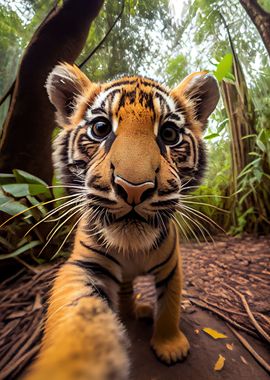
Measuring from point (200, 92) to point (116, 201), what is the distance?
0.45 m

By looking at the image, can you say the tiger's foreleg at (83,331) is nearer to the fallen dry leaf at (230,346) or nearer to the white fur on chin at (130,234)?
the white fur on chin at (130,234)

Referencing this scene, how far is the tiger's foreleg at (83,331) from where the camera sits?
0.25 metres

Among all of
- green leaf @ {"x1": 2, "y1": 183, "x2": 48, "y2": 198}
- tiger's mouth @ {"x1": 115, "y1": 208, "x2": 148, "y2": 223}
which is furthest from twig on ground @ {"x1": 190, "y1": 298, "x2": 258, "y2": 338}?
green leaf @ {"x1": 2, "y1": 183, "x2": 48, "y2": 198}

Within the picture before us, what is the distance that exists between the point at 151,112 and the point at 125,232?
0.24 metres

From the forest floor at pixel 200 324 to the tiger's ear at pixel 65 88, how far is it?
1.67 feet

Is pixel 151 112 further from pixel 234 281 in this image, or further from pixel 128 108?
pixel 234 281

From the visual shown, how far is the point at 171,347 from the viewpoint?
59 centimetres

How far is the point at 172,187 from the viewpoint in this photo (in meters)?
0.47

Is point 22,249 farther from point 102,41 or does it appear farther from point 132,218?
point 102,41

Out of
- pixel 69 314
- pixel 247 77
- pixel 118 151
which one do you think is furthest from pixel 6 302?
pixel 247 77

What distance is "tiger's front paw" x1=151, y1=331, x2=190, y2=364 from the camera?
578 millimetres

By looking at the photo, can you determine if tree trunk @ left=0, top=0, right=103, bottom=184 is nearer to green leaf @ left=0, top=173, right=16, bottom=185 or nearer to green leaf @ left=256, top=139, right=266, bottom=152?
green leaf @ left=0, top=173, right=16, bottom=185

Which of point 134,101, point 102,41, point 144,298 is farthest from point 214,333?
point 102,41

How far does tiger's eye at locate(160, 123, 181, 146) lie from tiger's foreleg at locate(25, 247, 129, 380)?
11.7 inches
